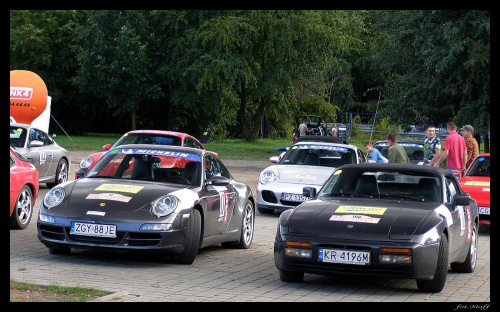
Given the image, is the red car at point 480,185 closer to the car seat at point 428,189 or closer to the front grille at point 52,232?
the car seat at point 428,189

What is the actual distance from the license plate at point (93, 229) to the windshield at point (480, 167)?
328 inches

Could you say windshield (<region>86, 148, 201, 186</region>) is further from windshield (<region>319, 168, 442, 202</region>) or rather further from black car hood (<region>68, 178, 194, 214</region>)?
windshield (<region>319, 168, 442, 202</region>)

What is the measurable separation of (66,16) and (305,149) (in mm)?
42426

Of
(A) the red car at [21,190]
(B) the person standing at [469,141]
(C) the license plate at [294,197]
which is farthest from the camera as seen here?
(B) the person standing at [469,141]

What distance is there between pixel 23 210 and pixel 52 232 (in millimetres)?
3043

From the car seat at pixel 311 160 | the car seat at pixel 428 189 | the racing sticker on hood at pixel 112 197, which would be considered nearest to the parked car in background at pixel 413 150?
the car seat at pixel 311 160

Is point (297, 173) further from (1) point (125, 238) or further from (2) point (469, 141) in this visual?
(1) point (125, 238)

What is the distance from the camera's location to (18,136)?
1866 cm

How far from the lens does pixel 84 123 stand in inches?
2333

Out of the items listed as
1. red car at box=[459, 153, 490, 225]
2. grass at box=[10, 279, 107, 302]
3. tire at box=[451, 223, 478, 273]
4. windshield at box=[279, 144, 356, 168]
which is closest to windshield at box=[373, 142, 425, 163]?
windshield at box=[279, 144, 356, 168]

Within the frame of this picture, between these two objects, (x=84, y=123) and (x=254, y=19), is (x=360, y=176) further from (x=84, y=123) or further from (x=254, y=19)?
(x=84, y=123)

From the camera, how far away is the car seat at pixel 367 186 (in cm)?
1018

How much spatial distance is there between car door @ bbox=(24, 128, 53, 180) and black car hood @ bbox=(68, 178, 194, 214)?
25.8ft

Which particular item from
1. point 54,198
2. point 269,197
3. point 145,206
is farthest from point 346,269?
point 269,197
